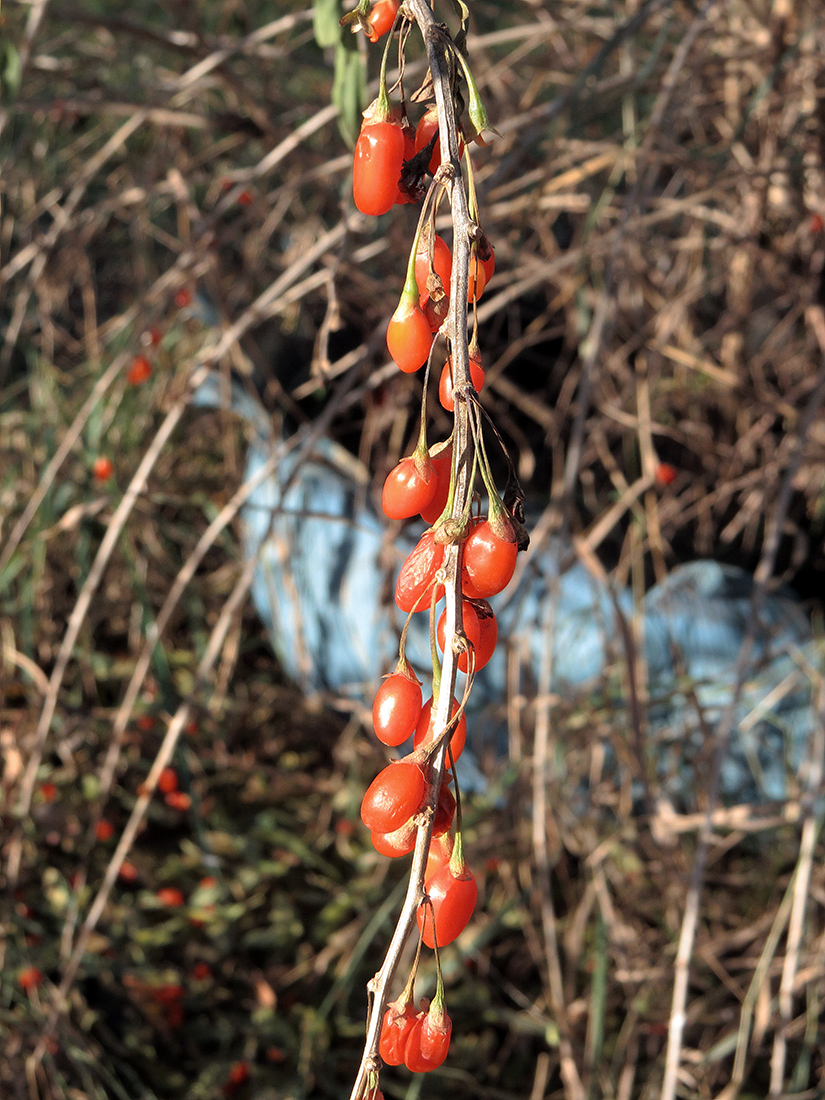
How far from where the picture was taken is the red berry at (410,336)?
0.94 feet

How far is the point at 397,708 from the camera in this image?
0.29m

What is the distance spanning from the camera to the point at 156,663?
1052 millimetres

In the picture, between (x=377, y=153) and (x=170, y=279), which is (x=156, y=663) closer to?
(x=170, y=279)

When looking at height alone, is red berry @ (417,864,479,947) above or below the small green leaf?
below

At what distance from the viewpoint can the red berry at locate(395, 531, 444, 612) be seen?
278 mm

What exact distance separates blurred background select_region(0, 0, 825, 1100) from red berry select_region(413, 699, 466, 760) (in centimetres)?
50

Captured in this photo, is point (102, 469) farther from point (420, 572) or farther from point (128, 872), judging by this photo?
point (420, 572)

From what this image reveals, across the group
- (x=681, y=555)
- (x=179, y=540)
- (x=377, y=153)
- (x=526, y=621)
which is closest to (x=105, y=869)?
(x=179, y=540)

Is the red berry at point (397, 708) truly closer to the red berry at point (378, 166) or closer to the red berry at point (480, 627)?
the red berry at point (480, 627)

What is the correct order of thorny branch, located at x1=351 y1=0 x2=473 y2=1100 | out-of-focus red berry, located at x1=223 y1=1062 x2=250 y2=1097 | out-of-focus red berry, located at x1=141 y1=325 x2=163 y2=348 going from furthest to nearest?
out-of-focus red berry, located at x1=141 y1=325 x2=163 y2=348 → out-of-focus red berry, located at x1=223 y1=1062 x2=250 y2=1097 → thorny branch, located at x1=351 y1=0 x2=473 y2=1100

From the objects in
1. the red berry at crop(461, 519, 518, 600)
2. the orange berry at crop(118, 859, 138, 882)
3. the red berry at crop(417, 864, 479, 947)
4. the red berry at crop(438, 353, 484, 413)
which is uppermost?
the red berry at crop(438, 353, 484, 413)

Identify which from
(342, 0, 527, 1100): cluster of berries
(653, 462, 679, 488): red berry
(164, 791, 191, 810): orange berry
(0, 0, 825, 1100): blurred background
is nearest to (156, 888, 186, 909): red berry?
(0, 0, 825, 1100): blurred background

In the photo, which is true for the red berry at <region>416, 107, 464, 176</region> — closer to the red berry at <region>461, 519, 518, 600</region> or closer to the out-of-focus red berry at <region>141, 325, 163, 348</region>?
the red berry at <region>461, 519, 518, 600</region>

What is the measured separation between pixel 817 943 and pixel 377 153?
991mm
